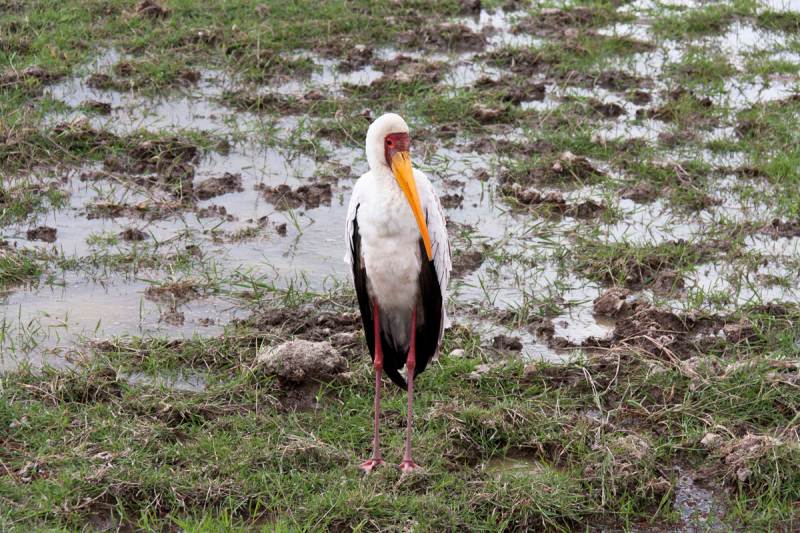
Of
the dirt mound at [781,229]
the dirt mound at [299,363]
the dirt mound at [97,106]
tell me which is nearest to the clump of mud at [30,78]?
the dirt mound at [97,106]

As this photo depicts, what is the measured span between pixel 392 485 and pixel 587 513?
800 mm

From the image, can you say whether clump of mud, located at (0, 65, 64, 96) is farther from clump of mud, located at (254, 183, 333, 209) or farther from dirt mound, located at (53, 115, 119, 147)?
clump of mud, located at (254, 183, 333, 209)

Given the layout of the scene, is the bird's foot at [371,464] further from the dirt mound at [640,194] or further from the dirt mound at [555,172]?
the dirt mound at [640,194]

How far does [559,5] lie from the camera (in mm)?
9992

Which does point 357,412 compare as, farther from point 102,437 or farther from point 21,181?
point 21,181

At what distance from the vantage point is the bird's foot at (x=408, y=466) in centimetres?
373

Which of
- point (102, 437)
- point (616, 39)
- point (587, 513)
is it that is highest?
point (616, 39)

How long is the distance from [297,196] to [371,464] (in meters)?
2.91

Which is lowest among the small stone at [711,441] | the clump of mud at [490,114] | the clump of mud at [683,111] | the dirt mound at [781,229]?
the small stone at [711,441]

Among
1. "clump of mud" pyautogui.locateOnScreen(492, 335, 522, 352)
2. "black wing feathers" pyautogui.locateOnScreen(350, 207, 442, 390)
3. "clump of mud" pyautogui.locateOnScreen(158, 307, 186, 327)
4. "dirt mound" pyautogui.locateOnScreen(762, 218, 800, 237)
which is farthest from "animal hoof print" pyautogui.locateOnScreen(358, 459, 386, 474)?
"dirt mound" pyautogui.locateOnScreen(762, 218, 800, 237)

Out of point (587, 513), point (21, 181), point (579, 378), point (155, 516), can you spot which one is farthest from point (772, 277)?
point (21, 181)

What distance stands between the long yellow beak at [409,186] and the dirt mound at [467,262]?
5.94 ft

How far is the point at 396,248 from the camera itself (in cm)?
369

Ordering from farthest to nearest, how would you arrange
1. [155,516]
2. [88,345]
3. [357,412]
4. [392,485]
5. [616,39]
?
[616,39], [88,345], [357,412], [392,485], [155,516]
